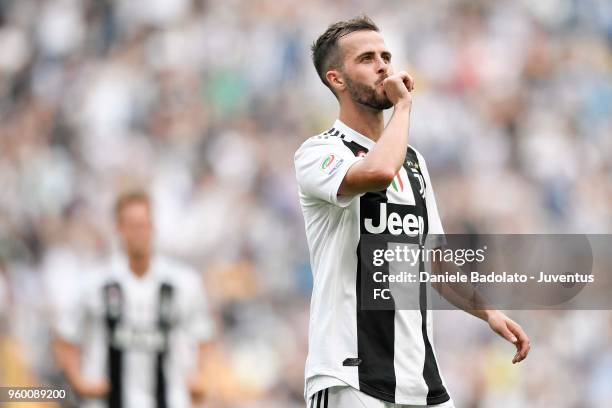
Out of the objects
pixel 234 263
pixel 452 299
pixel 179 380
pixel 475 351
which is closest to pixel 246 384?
pixel 234 263

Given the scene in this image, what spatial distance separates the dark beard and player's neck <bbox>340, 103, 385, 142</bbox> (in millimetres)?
27

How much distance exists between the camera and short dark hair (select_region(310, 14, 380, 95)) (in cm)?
473

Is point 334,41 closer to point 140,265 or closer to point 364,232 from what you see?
point 364,232

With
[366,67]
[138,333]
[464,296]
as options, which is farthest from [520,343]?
[138,333]

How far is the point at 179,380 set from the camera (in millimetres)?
7285

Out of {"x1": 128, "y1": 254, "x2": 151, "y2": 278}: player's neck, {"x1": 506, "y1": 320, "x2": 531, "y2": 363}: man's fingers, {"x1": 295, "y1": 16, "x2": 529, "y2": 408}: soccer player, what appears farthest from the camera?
{"x1": 128, "y1": 254, "x2": 151, "y2": 278}: player's neck

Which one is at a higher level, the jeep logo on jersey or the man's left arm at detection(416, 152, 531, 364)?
the jeep logo on jersey

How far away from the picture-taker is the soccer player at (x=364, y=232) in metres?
4.29

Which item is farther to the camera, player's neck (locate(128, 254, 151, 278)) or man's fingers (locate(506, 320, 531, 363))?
player's neck (locate(128, 254, 151, 278))

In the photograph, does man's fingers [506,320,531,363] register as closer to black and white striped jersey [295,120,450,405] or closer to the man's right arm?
black and white striped jersey [295,120,450,405]

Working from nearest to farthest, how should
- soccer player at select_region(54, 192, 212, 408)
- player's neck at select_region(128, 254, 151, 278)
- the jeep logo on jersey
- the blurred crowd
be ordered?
the jeep logo on jersey, soccer player at select_region(54, 192, 212, 408), player's neck at select_region(128, 254, 151, 278), the blurred crowd

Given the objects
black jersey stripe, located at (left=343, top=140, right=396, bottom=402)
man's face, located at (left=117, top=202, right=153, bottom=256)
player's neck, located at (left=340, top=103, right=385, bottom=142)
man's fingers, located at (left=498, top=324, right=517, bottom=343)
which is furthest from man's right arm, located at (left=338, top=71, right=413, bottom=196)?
man's face, located at (left=117, top=202, right=153, bottom=256)

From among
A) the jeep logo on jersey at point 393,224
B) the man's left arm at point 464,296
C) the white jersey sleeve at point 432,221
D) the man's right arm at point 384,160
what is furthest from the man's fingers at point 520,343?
the man's right arm at point 384,160

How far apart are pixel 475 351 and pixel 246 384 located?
193 centimetres
